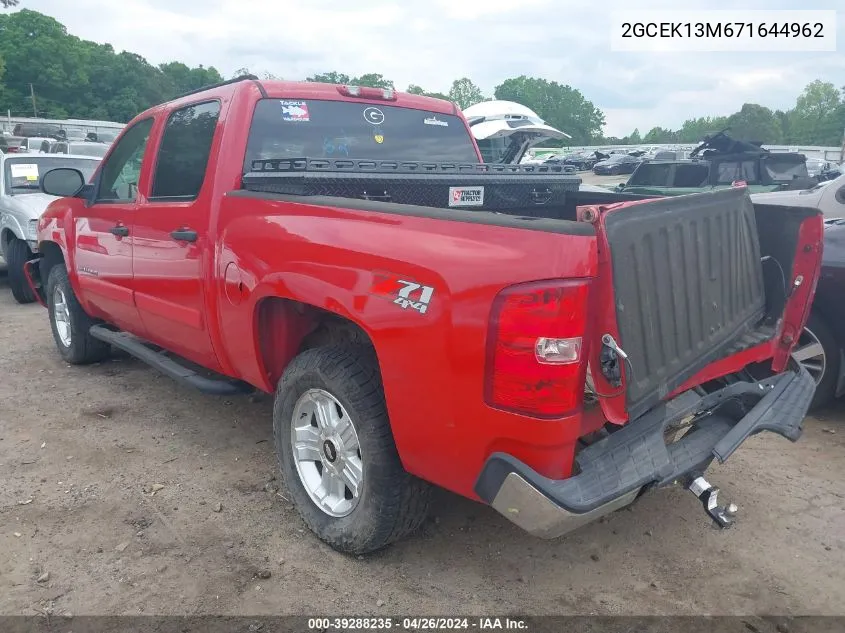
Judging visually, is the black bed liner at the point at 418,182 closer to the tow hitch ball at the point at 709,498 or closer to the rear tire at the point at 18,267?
the tow hitch ball at the point at 709,498

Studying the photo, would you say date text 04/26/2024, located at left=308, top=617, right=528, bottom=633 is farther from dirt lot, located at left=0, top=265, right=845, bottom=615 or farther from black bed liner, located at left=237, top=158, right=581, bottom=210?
black bed liner, located at left=237, top=158, right=581, bottom=210

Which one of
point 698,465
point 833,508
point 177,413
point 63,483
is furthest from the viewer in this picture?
point 177,413

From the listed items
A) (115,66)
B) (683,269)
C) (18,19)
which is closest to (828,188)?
(683,269)

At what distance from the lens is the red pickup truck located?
2.17 m

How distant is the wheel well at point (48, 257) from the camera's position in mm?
5641

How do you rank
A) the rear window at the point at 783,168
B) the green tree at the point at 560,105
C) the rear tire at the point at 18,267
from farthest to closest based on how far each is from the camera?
the green tree at the point at 560,105 < the rear window at the point at 783,168 < the rear tire at the point at 18,267

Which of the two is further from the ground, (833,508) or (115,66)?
(115,66)

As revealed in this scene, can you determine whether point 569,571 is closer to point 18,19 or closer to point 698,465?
point 698,465

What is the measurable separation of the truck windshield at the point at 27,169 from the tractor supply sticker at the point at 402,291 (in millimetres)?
7183

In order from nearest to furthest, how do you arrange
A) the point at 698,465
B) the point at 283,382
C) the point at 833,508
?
the point at 698,465 → the point at 283,382 → the point at 833,508

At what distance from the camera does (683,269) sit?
8.70 ft

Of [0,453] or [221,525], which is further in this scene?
[0,453]

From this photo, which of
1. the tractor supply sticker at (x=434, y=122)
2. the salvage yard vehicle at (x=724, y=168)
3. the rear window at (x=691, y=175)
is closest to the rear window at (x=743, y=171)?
the salvage yard vehicle at (x=724, y=168)

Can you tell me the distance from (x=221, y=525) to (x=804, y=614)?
A: 8.30 ft
